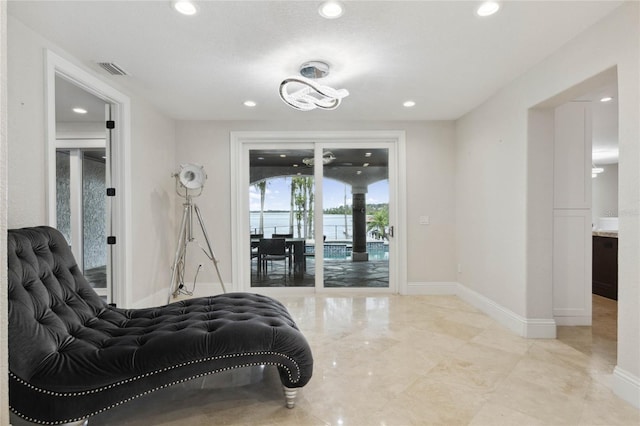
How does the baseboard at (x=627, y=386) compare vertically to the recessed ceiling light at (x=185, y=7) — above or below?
below

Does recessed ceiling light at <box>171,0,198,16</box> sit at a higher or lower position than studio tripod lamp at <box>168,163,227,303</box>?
higher

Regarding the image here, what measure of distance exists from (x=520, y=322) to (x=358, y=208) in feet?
8.04

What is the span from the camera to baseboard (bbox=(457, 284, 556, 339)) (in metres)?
3.00

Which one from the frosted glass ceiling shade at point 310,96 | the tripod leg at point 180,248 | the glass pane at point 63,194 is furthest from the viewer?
the glass pane at point 63,194

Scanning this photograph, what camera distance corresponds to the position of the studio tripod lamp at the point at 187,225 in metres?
Result: 3.99

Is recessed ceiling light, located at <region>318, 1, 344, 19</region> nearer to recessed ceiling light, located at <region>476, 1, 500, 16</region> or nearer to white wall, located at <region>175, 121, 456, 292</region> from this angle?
recessed ceiling light, located at <region>476, 1, 500, 16</region>

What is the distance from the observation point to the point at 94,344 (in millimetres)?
1755

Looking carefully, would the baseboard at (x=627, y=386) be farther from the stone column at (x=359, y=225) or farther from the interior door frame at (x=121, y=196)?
the interior door frame at (x=121, y=196)

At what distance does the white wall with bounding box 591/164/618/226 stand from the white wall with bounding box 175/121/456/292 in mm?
5861

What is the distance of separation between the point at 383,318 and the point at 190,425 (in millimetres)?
2317

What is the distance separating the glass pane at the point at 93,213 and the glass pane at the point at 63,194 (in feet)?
0.75

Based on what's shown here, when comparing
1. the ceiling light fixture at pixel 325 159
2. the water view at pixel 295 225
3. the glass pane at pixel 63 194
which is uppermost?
the ceiling light fixture at pixel 325 159

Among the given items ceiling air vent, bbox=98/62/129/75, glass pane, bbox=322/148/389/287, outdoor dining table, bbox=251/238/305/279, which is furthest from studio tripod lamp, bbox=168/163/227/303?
glass pane, bbox=322/148/389/287

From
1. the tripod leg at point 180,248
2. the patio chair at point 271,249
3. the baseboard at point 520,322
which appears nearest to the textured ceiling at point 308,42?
the tripod leg at point 180,248
